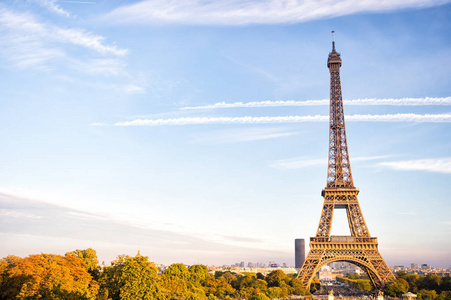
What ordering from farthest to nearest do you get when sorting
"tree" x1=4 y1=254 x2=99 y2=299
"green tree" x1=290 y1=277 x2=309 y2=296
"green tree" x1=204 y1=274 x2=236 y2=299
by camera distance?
"green tree" x1=290 y1=277 x2=309 y2=296, "green tree" x1=204 y1=274 x2=236 y2=299, "tree" x1=4 y1=254 x2=99 y2=299

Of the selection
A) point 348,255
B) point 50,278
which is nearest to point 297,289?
point 348,255

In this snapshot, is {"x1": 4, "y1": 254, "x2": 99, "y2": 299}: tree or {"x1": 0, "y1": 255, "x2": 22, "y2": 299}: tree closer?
{"x1": 4, "y1": 254, "x2": 99, "y2": 299}: tree

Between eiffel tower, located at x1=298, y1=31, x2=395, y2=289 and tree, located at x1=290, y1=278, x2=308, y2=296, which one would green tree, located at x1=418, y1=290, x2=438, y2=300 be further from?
tree, located at x1=290, y1=278, x2=308, y2=296

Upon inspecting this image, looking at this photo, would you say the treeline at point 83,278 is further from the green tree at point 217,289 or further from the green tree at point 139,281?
the green tree at point 217,289

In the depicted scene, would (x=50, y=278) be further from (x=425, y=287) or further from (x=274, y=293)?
(x=425, y=287)

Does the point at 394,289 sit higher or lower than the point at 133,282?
lower

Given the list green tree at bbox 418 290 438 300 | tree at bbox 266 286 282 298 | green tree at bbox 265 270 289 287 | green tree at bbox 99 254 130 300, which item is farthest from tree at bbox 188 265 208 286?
green tree at bbox 418 290 438 300
